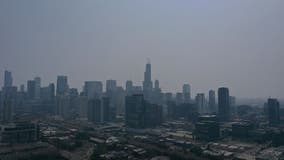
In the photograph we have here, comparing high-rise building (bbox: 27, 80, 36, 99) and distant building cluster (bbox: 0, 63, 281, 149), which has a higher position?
high-rise building (bbox: 27, 80, 36, 99)

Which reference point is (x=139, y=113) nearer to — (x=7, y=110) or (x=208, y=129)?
(x=208, y=129)

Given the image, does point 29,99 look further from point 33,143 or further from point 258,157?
point 258,157

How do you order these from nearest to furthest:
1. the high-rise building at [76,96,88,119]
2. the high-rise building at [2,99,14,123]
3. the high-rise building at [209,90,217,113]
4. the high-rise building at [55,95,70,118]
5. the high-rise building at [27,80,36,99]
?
1. the high-rise building at [2,99,14,123]
2. the high-rise building at [76,96,88,119]
3. the high-rise building at [55,95,70,118]
4. the high-rise building at [209,90,217,113]
5. the high-rise building at [27,80,36,99]

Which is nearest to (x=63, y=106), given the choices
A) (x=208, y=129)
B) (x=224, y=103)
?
(x=224, y=103)

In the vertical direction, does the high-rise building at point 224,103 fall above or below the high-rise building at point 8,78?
below

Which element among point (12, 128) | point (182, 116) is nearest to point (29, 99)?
point (182, 116)

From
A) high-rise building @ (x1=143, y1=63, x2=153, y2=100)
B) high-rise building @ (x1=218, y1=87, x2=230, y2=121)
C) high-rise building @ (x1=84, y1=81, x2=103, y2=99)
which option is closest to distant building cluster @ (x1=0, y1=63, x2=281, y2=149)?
high-rise building @ (x1=218, y1=87, x2=230, y2=121)

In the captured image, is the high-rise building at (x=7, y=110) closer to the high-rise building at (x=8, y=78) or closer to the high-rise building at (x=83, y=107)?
the high-rise building at (x=83, y=107)

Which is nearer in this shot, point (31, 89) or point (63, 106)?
point (63, 106)

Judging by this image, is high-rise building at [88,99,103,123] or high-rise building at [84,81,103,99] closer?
high-rise building at [88,99,103,123]

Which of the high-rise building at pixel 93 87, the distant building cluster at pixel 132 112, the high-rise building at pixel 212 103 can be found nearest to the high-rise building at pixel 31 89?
the distant building cluster at pixel 132 112

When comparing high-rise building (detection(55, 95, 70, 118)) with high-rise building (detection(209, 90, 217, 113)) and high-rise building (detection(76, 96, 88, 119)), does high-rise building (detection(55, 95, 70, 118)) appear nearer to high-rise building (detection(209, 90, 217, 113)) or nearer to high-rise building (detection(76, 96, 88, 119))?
high-rise building (detection(76, 96, 88, 119))

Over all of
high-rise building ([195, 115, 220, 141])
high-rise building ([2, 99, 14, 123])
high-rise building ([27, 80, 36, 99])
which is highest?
high-rise building ([27, 80, 36, 99])
